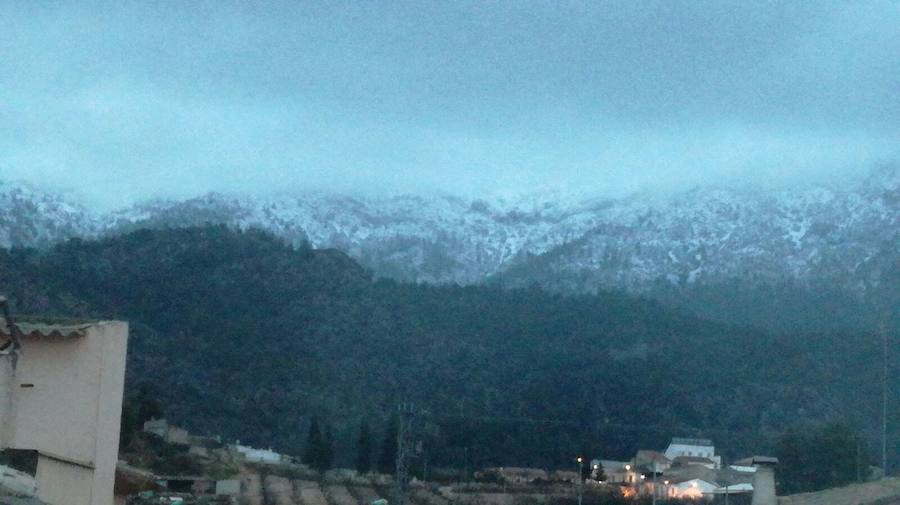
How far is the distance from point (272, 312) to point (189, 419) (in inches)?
626

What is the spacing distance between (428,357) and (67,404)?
53.8 m

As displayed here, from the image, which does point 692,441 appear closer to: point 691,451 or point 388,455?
point 691,451

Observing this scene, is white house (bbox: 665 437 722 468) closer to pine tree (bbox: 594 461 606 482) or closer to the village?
the village

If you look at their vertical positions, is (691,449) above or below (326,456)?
above

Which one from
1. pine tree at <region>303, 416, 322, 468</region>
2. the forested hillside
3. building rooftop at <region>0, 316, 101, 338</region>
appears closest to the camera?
building rooftop at <region>0, 316, 101, 338</region>

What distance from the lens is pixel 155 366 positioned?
52656 millimetres

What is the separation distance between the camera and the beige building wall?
848cm

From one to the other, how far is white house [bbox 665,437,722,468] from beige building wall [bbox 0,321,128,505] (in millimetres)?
43474

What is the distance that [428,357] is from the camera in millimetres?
62312

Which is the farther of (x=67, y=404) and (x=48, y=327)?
(x=67, y=404)

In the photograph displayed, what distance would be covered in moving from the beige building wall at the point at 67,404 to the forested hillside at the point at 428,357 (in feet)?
114

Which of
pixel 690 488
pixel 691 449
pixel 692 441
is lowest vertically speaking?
pixel 690 488

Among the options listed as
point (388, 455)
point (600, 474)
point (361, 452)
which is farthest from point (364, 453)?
point (600, 474)

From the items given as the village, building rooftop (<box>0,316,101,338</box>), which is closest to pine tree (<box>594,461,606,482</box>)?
the village
